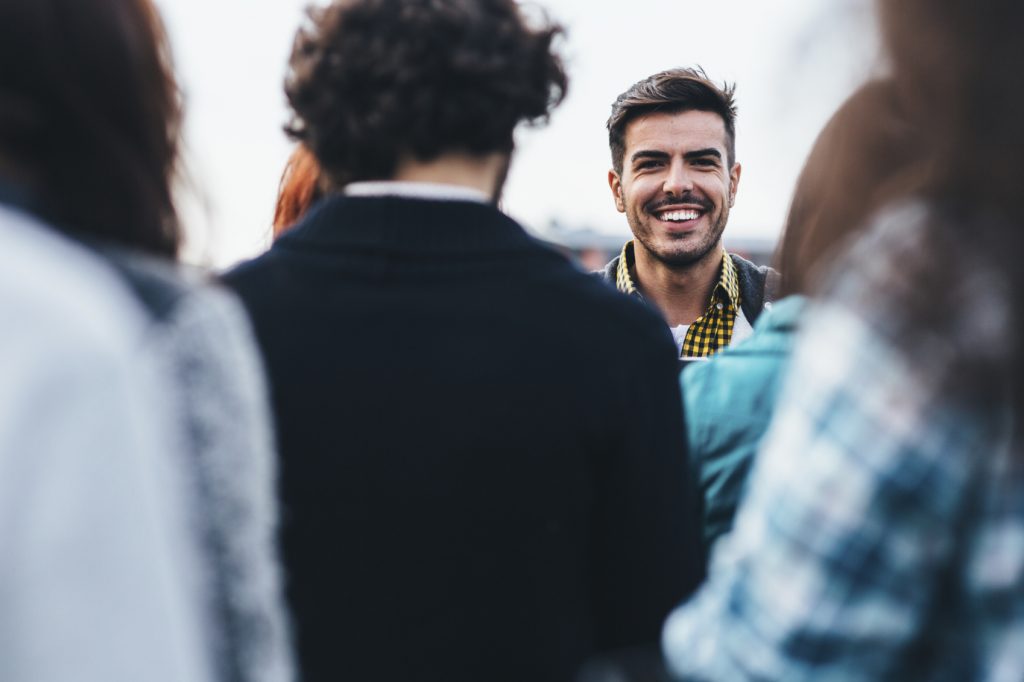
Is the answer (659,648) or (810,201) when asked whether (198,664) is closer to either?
(659,648)

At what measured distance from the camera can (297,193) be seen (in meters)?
2.55

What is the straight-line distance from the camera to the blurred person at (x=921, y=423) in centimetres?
83

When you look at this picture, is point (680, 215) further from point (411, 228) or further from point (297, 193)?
point (411, 228)

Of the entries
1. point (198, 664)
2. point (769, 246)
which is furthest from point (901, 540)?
point (769, 246)

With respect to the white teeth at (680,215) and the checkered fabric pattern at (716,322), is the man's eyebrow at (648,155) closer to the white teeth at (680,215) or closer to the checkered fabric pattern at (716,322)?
the white teeth at (680,215)

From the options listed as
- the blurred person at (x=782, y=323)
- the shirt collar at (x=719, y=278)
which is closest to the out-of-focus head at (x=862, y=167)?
the blurred person at (x=782, y=323)

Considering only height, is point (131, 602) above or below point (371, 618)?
above

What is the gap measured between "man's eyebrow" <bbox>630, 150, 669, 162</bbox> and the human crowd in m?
2.16

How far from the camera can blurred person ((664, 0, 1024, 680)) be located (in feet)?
2.72

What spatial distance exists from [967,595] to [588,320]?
60 centimetres

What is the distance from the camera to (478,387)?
123 centimetres

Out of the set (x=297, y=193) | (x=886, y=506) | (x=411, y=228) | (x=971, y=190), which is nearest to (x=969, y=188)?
(x=971, y=190)

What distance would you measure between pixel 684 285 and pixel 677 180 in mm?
409

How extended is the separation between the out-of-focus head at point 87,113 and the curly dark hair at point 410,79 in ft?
1.17
